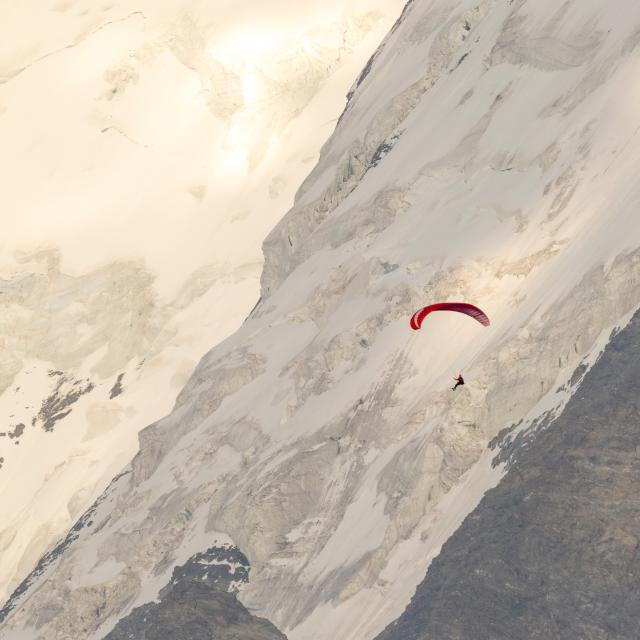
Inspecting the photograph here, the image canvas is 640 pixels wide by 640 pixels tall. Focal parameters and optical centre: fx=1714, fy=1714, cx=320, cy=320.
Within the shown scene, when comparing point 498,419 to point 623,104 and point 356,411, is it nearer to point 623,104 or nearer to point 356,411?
point 356,411

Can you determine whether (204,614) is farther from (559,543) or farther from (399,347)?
(399,347)

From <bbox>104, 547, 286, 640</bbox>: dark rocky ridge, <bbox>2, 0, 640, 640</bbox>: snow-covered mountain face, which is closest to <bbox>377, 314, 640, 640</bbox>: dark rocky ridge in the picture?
<bbox>2, 0, 640, 640</bbox>: snow-covered mountain face

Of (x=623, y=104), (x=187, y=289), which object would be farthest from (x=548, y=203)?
→ (x=187, y=289)

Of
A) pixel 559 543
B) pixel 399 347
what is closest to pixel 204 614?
pixel 559 543

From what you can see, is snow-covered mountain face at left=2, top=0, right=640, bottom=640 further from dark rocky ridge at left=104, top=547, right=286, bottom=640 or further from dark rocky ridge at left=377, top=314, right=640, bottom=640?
dark rocky ridge at left=377, top=314, right=640, bottom=640

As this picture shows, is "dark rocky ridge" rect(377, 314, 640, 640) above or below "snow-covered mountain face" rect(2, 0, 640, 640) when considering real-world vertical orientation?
below

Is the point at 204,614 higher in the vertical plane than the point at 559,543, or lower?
lower
